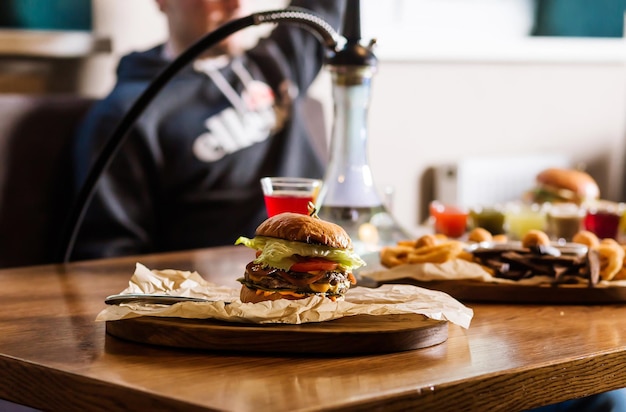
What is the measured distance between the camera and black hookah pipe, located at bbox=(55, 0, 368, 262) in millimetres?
1704

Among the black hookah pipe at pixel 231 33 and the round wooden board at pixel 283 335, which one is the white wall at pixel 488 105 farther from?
the round wooden board at pixel 283 335

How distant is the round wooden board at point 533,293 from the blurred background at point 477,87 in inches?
69.5

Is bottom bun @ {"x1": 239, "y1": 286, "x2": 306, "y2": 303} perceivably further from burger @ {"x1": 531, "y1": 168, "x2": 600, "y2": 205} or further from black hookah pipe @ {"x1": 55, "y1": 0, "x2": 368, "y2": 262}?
burger @ {"x1": 531, "y1": 168, "x2": 600, "y2": 205}

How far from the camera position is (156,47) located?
10.0ft

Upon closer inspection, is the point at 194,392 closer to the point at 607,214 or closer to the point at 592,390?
the point at 592,390

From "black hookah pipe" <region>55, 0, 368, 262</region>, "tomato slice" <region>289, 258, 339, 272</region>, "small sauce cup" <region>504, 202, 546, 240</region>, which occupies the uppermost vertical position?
"black hookah pipe" <region>55, 0, 368, 262</region>

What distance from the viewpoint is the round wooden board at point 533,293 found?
1.51 metres

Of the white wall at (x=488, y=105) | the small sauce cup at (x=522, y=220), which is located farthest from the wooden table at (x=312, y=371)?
the white wall at (x=488, y=105)

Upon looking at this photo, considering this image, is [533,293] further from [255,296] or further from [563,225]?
[563,225]

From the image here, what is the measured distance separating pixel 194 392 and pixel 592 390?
513 mm

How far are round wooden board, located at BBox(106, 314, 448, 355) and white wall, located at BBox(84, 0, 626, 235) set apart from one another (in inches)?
90.8

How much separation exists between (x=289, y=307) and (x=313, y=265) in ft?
0.22

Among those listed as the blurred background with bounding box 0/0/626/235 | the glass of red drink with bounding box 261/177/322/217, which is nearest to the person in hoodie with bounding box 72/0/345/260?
the blurred background with bounding box 0/0/626/235

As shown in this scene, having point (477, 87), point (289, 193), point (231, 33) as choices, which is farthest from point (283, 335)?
point (477, 87)
